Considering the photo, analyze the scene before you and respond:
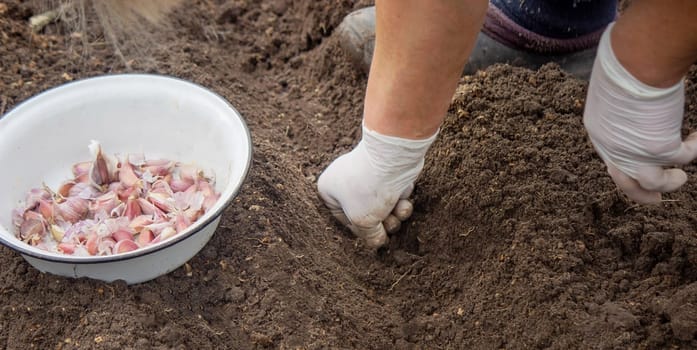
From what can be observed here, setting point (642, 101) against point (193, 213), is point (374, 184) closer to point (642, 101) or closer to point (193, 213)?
point (193, 213)

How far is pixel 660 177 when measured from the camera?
4.60 feet

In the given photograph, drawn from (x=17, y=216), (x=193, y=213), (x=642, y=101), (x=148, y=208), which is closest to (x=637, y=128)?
(x=642, y=101)

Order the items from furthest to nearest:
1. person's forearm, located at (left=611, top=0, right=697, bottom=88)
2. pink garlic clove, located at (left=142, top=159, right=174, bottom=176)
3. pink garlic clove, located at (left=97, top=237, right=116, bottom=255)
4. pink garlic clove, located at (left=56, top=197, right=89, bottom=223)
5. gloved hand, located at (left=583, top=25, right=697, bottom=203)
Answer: pink garlic clove, located at (left=142, top=159, right=174, bottom=176), pink garlic clove, located at (left=56, top=197, right=89, bottom=223), pink garlic clove, located at (left=97, top=237, right=116, bottom=255), gloved hand, located at (left=583, top=25, right=697, bottom=203), person's forearm, located at (left=611, top=0, right=697, bottom=88)

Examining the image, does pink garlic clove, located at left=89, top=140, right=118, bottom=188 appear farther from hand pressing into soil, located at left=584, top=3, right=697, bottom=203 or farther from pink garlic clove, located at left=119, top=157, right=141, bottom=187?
hand pressing into soil, located at left=584, top=3, right=697, bottom=203

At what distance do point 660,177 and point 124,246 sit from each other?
106cm

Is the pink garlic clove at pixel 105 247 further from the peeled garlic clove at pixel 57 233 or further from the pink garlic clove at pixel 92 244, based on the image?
the peeled garlic clove at pixel 57 233

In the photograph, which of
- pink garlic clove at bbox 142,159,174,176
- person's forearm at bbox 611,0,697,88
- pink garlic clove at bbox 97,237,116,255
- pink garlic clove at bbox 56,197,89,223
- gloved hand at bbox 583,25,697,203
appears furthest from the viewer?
pink garlic clove at bbox 142,159,174,176

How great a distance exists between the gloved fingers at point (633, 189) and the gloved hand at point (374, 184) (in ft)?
1.23

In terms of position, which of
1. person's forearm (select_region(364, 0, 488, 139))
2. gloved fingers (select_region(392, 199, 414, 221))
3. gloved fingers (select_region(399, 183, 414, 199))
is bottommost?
gloved fingers (select_region(392, 199, 414, 221))

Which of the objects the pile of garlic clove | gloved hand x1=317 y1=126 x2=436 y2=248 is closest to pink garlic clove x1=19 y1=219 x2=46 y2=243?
the pile of garlic clove

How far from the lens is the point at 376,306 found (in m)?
1.55

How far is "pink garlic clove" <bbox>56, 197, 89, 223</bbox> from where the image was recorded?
156 centimetres

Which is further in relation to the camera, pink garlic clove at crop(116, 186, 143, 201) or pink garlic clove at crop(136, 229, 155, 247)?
pink garlic clove at crop(116, 186, 143, 201)

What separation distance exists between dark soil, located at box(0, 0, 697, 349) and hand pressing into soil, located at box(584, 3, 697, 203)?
152 millimetres
